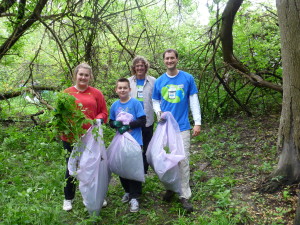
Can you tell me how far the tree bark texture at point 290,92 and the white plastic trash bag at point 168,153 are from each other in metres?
1.01

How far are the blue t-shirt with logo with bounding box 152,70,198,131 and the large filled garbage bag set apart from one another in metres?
0.53

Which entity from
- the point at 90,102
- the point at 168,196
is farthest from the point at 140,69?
the point at 168,196

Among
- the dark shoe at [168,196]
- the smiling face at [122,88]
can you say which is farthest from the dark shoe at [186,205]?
the smiling face at [122,88]

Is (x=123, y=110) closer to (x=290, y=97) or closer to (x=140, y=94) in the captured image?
(x=140, y=94)

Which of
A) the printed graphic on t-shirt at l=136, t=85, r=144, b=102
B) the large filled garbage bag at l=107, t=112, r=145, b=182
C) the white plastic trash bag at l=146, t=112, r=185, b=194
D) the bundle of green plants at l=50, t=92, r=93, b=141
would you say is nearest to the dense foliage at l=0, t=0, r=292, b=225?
the bundle of green plants at l=50, t=92, r=93, b=141

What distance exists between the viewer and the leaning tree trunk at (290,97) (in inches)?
107

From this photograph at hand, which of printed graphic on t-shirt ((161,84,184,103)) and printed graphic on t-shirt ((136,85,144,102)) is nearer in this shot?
printed graphic on t-shirt ((161,84,184,103))

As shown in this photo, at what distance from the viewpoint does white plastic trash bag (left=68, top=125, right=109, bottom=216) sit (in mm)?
2676

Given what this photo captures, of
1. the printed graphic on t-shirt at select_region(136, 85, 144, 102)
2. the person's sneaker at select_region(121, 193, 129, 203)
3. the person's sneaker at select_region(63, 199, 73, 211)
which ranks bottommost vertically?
the person's sneaker at select_region(121, 193, 129, 203)

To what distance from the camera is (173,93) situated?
311 centimetres

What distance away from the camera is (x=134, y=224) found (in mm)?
2809

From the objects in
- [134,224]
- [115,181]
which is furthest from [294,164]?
[115,181]

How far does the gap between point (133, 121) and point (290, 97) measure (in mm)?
1543

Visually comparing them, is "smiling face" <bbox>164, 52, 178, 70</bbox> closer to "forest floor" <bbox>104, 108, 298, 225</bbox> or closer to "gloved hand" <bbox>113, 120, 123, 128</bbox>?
"gloved hand" <bbox>113, 120, 123, 128</bbox>
